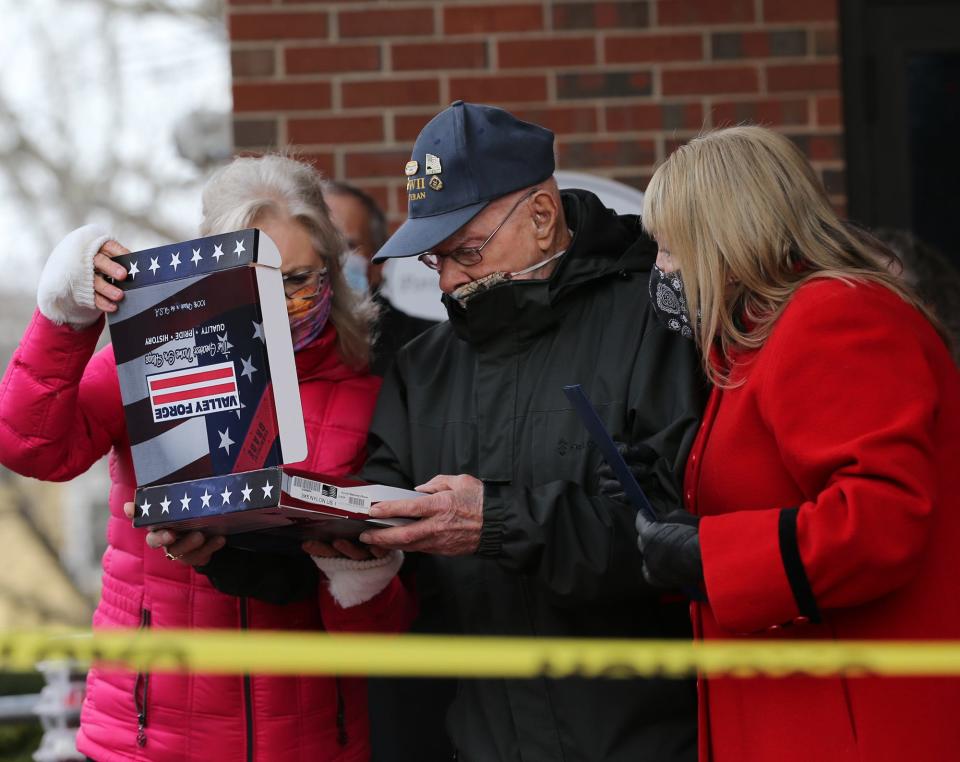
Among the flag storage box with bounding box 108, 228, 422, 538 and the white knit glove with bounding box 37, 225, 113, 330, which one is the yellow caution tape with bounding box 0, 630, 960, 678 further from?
the white knit glove with bounding box 37, 225, 113, 330

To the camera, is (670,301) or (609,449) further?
(670,301)

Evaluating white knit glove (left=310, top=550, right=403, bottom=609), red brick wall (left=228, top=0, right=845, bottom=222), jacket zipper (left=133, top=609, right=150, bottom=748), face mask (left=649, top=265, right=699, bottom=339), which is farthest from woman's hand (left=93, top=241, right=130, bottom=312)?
red brick wall (left=228, top=0, right=845, bottom=222)

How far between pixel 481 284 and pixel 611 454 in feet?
1.87

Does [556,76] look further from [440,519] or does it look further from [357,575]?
[440,519]

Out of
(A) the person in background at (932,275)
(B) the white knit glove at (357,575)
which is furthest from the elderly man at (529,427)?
(A) the person in background at (932,275)

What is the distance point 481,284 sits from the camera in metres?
2.79

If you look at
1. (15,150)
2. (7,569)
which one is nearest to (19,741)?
(15,150)

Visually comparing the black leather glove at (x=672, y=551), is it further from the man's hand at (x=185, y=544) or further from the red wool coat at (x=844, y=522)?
the man's hand at (x=185, y=544)

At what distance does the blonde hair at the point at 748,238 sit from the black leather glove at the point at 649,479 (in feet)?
0.58

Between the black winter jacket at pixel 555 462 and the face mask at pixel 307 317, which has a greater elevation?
the face mask at pixel 307 317

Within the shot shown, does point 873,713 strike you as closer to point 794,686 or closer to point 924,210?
point 794,686

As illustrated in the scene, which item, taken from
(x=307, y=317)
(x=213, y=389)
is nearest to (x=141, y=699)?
(x=213, y=389)

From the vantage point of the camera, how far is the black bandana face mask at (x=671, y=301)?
2.52 metres

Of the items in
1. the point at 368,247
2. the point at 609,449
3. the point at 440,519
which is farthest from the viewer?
the point at 368,247
